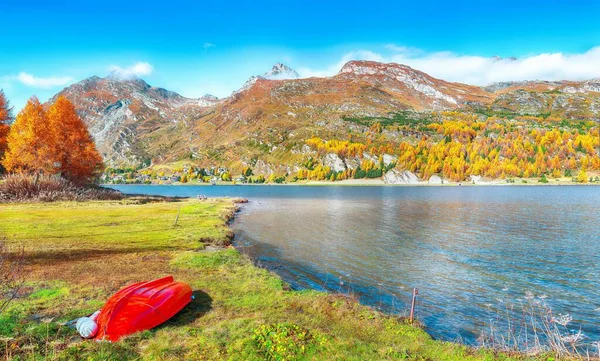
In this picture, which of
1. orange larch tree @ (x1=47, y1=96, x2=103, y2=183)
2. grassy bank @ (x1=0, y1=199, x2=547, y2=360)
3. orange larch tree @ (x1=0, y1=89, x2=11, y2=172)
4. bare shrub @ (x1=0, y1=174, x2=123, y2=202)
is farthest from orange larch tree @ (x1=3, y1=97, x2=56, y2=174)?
grassy bank @ (x1=0, y1=199, x2=547, y2=360)

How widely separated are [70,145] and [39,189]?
1725 cm

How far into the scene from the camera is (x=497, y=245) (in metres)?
46.9

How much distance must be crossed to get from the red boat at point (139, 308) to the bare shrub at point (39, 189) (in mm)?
70005

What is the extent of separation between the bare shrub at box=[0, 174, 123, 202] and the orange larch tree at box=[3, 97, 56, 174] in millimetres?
3853

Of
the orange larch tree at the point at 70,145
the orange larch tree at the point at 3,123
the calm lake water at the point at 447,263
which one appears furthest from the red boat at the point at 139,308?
the orange larch tree at the point at 3,123

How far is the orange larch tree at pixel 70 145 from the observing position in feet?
274

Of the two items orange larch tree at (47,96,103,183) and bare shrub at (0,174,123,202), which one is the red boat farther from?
orange larch tree at (47,96,103,183)

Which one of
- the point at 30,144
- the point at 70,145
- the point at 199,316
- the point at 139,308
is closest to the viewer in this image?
the point at 139,308

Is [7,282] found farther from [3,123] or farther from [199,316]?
[3,123]

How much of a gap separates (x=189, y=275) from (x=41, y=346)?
521 inches

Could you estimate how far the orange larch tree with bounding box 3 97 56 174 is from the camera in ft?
249

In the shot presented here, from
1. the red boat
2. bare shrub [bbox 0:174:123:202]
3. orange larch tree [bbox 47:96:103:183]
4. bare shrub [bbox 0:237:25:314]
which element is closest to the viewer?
bare shrub [bbox 0:237:25:314]

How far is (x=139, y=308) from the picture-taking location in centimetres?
1694

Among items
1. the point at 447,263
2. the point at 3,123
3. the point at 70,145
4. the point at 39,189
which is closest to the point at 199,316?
the point at 447,263
